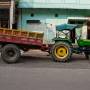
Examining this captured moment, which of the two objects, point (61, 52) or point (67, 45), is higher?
point (67, 45)

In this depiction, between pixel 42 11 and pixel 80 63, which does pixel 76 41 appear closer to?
pixel 80 63

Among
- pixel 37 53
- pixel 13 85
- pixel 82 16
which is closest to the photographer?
pixel 13 85

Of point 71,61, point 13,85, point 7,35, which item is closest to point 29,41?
point 7,35

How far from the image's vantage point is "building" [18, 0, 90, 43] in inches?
1193

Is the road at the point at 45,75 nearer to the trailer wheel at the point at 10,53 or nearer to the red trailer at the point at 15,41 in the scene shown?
the trailer wheel at the point at 10,53

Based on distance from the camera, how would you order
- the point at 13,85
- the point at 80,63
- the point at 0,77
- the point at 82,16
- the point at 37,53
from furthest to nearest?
the point at 82,16
the point at 37,53
the point at 80,63
the point at 0,77
the point at 13,85

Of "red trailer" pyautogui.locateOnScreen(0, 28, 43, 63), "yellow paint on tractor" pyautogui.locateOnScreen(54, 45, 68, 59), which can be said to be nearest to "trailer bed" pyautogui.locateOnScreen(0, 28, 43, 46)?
"red trailer" pyautogui.locateOnScreen(0, 28, 43, 63)

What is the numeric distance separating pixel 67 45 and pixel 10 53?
2.79 m

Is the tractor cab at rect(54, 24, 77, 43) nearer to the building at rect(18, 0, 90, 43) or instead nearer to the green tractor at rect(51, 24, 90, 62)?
the green tractor at rect(51, 24, 90, 62)

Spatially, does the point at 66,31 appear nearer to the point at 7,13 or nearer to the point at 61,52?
the point at 61,52

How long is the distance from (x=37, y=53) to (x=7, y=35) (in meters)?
4.42

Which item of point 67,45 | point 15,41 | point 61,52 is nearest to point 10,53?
point 15,41

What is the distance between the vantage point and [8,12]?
31.1 meters

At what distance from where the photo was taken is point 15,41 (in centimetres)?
1903
